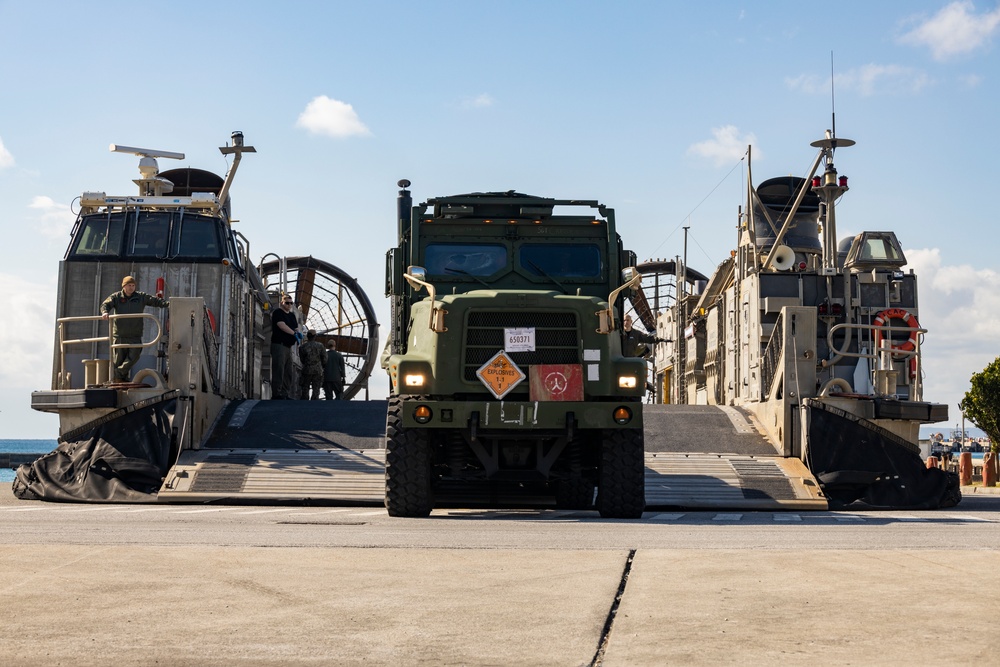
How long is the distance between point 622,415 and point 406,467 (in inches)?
82.8

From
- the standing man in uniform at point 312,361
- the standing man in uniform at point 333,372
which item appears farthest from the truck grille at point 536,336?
the standing man in uniform at point 333,372

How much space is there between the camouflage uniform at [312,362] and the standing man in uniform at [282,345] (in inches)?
33.3

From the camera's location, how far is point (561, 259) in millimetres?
13680

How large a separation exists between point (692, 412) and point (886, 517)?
5.80 metres

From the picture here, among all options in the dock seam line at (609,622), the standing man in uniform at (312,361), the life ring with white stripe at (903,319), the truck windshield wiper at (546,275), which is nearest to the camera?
the dock seam line at (609,622)

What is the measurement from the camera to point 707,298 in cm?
2944

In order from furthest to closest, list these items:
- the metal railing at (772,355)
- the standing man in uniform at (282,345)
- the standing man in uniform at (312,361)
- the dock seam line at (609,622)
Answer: the standing man in uniform at (312,361)
the standing man in uniform at (282,345)
the metal railing at (772,355)
the dock seam line at (609,622)

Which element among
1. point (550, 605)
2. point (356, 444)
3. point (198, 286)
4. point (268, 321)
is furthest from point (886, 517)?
point (268, 321)

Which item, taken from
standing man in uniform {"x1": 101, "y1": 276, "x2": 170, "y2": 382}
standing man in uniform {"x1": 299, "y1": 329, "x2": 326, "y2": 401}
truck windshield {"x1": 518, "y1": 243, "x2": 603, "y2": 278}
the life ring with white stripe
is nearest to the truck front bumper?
truck windshield {"x1": 518, "y1": 243, "x2": 603, "y2": 278}

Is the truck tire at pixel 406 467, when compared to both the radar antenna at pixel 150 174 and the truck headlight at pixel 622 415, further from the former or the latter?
the radar antenna at pixel 150 174

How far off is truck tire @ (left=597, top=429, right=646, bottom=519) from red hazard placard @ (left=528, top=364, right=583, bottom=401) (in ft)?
1.96

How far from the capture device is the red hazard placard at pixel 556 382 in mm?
12164

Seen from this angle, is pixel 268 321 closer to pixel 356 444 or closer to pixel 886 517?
pixel 356 444

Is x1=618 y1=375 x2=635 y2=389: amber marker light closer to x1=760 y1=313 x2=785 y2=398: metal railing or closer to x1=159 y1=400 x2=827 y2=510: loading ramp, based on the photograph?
x1=159 y1=400 x2=827 y2=510: loading ramp
